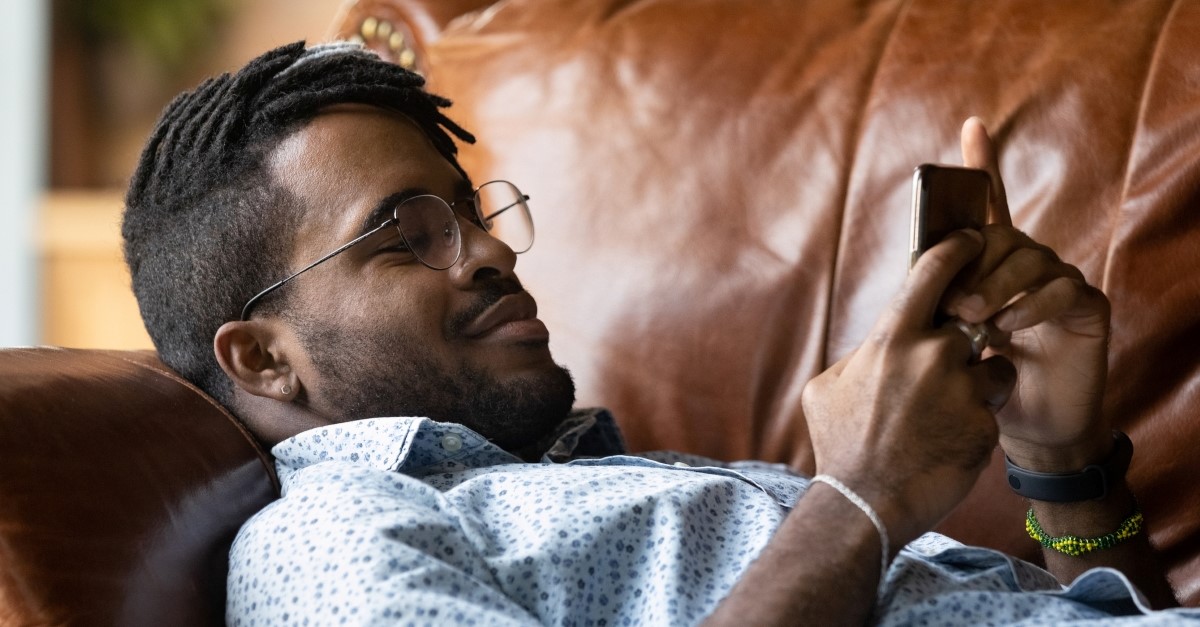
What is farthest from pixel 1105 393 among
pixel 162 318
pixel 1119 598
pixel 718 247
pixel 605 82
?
pixel 162 318

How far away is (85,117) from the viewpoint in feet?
9.70

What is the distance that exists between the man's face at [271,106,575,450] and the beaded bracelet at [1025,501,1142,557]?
0.48m

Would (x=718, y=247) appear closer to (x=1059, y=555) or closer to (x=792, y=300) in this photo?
A: (x=792, y=300)

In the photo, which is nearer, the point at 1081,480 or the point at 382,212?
the point at 1081,480

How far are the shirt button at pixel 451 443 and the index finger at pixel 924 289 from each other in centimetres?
42

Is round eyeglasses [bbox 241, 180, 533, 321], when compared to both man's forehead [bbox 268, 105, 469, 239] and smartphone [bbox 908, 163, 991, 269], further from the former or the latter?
smartphone [bbox 908, 163, 991, 269]

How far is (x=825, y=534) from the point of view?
0.84 metres

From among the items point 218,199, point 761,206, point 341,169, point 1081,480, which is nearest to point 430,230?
point 341,169

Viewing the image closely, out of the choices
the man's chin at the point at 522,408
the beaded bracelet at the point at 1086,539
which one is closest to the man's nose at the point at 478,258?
the man's chin at the point at 522,408

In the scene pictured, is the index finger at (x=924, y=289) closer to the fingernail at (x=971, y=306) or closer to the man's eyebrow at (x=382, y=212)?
the fingernail at (x=971, y=306)

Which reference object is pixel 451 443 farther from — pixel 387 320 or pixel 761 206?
pixel 761 206

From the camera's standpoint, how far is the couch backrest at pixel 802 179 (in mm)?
1130

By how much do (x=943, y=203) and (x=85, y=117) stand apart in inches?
102

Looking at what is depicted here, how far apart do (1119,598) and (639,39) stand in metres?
0.84
